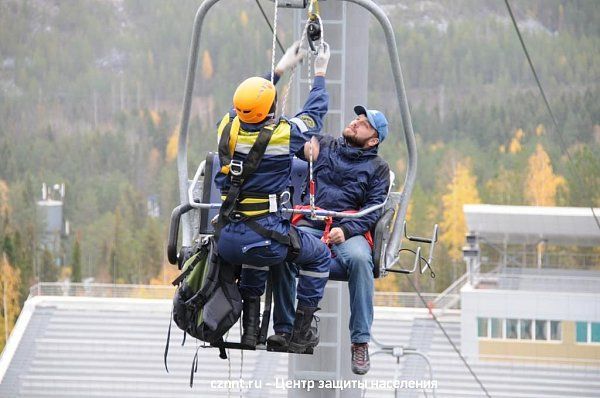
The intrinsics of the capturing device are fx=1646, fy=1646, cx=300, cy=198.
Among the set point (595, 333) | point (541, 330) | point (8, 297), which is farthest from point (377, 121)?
point (8, 297)

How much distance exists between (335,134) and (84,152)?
62.1ft

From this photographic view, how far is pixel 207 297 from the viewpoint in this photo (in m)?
4.84

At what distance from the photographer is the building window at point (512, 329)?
66.2 feet

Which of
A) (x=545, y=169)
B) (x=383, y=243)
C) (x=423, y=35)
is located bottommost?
(x=383, y=243)

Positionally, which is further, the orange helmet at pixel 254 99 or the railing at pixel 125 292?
the railing at pixel 125 292

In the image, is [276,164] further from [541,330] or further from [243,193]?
[541,330]

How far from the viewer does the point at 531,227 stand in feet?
69.3

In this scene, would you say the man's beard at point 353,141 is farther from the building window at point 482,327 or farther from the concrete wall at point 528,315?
the building window at point 482,327

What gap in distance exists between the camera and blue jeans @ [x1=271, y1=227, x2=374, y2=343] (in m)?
5.10

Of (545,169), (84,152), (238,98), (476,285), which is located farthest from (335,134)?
(84,152)

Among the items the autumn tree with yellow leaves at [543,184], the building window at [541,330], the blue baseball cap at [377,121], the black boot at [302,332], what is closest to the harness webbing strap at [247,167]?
the black boot at [302,332]

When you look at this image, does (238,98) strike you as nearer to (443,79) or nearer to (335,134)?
(335,134)

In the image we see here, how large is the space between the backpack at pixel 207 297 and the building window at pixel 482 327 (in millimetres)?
15408

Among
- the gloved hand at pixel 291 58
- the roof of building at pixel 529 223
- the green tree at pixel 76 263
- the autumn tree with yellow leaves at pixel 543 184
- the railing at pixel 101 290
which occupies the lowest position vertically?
the railing at pixel 101 290
